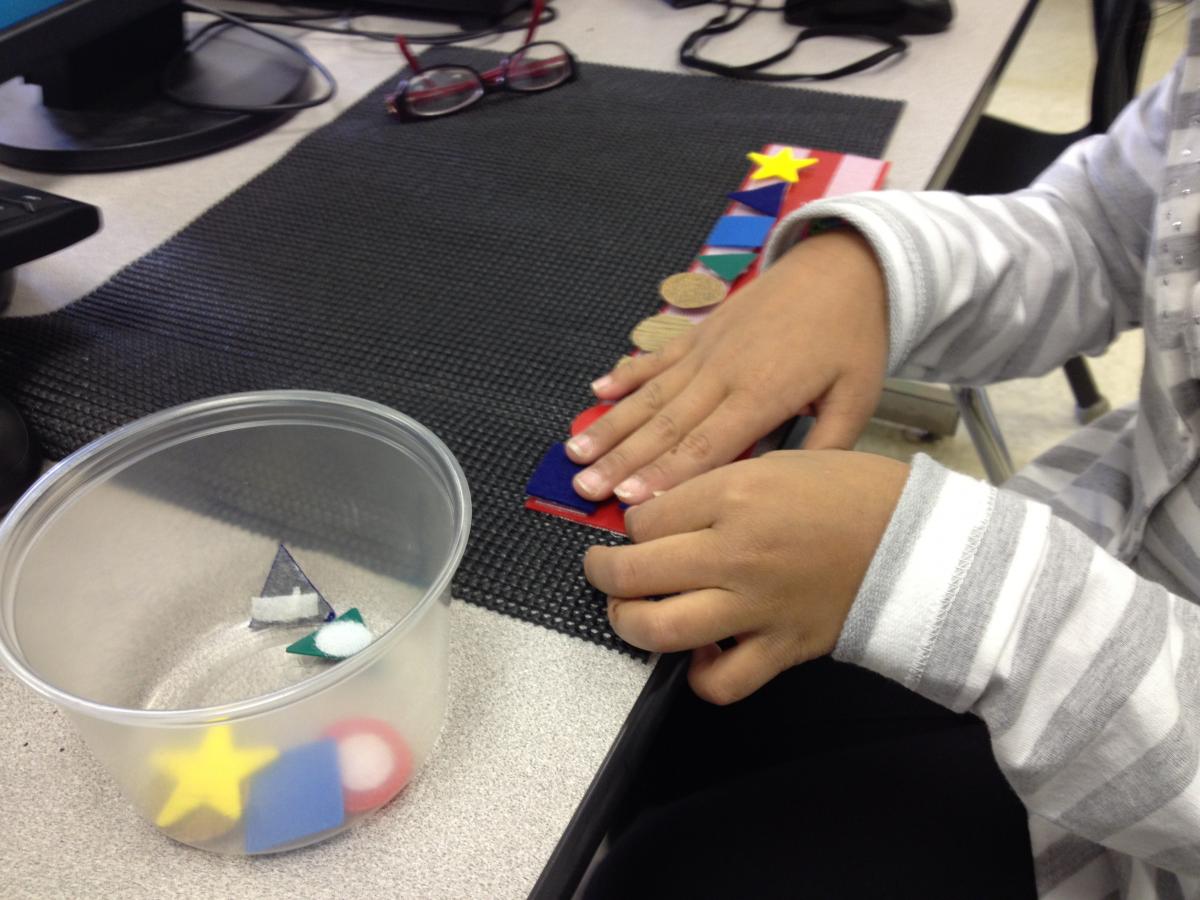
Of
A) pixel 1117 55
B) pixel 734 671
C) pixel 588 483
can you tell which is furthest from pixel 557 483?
pixel 1117 55

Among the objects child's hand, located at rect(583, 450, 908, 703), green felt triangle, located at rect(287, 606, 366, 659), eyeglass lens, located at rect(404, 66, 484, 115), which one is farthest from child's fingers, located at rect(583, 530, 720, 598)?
eyeglass lens, located at rect(404, 66, 484, 115)

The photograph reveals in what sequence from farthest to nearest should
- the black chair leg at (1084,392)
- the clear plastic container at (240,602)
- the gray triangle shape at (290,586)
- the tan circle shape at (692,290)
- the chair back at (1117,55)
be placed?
1. the black chair leg at (1084,392)
2. the chair back at (1117,55)
3. the tan circle shape at (692,290)
4. the gray triangle shape at (290,586)
5. the clear plastic container at (240,602)

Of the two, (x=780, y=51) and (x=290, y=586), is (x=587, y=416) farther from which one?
(x=780, y=51)

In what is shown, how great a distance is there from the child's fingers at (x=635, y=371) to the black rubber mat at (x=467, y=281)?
0.01 m

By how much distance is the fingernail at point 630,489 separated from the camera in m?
0.40

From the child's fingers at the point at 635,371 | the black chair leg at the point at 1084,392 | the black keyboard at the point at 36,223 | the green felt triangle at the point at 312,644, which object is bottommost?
the black chair leg at the point at 1084,392

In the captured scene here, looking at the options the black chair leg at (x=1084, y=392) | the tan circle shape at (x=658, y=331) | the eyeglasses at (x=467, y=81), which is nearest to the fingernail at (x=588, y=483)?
the tan circle shape at (x=658, y=331)

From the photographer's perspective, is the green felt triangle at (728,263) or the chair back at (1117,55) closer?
the green felt triangle at (728,263)

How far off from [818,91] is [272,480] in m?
0.54

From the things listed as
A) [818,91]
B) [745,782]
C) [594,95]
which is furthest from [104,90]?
[745,782]

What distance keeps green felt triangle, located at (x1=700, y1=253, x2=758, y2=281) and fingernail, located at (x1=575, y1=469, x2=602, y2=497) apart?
0.18m

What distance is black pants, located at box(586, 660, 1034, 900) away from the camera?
0.45m

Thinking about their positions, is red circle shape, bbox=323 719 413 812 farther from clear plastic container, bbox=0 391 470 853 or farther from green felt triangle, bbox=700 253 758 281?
green felt triangle, bbox=700 253 758 281

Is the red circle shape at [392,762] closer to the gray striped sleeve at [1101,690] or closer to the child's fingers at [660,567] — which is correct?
the child's fingers at [660,567]
